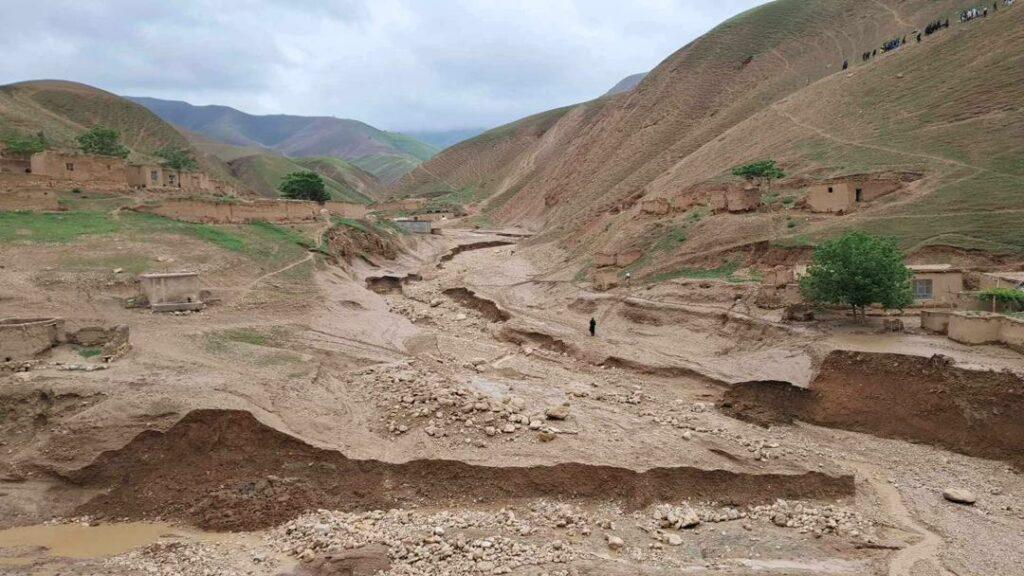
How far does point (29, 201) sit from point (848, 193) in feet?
111

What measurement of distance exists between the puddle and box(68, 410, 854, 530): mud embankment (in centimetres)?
32

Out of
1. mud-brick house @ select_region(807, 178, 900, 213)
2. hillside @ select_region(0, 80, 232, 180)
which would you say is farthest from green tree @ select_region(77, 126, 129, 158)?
mud-brick house @ select_region(807, 178, 900, 213)

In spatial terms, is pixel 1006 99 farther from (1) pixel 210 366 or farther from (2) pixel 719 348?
(1) pixel 210 366

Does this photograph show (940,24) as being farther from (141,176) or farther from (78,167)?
(78,167)

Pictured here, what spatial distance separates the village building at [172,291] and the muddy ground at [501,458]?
1034mm

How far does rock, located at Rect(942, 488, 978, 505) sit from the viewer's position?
11.9m

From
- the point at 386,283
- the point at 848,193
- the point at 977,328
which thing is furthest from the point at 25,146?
the point at 977,328

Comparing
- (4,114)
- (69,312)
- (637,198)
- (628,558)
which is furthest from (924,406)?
(4,114)

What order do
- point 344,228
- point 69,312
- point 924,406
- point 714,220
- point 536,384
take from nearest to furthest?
point 924,406 → point 536,384 → point 69,312 → point 714,220 → point 344,228

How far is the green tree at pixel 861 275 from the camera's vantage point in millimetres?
17500

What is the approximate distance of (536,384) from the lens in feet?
55.5

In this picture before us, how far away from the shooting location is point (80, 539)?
34.5 feet

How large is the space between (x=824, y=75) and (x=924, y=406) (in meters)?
42.5

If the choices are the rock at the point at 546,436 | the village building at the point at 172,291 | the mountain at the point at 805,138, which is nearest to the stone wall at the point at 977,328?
the mountain at the point at 805,138
